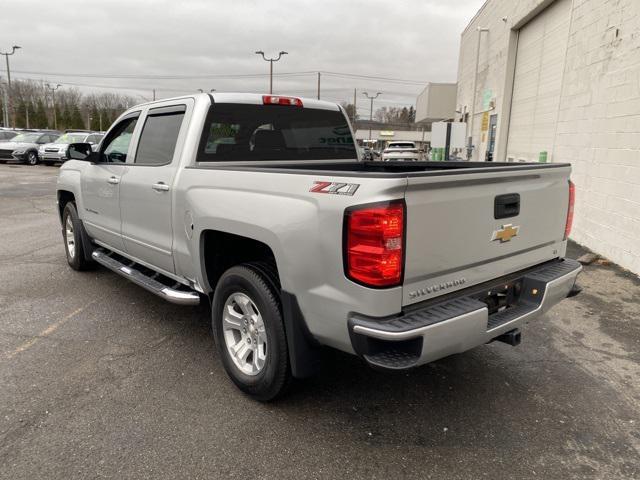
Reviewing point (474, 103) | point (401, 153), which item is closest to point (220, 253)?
point (474, 103)

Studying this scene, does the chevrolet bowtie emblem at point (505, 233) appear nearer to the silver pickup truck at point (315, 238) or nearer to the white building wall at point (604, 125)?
the silver pickup truck at point (315, 238)

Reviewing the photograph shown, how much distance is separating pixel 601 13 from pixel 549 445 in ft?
25.7

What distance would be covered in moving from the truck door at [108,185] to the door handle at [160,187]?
2.67 feet

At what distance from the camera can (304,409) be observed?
10.5 feet

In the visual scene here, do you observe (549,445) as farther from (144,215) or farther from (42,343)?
(42,343)

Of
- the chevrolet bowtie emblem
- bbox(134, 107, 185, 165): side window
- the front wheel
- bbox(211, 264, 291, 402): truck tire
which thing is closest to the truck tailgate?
the chevrolet bowtie emblem

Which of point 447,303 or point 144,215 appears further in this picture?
point 144,215

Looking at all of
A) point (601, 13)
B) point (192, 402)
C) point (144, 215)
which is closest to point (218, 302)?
point (192, 402)

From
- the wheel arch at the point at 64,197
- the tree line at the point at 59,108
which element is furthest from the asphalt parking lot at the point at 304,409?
the tree line at the point at 59,108

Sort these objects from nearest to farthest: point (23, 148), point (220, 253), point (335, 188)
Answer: point (335, 188)
point (220, 253)
point (23, 148)

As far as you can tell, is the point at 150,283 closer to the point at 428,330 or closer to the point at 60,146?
the point at 428,330

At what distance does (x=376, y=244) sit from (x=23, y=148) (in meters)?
26.9

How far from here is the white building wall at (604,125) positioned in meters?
6.86

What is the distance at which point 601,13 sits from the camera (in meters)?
8.07
